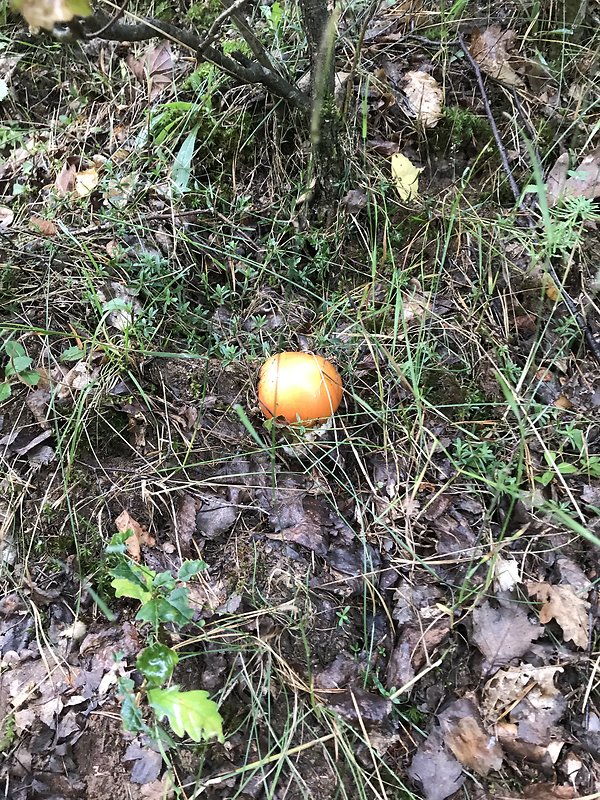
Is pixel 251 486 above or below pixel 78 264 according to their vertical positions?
below

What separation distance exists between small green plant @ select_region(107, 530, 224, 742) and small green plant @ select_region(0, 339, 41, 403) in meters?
0.93

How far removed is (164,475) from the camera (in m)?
2.22

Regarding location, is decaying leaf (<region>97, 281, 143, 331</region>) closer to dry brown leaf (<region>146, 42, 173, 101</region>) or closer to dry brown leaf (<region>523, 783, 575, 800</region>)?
dry brown leaf (<region>146, 42, 173, 101</region>)

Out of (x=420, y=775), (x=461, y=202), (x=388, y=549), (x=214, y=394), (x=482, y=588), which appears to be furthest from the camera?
(x=461, y=202)

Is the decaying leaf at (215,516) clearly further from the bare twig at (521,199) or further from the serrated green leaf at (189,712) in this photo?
the bare twig at (521,199)

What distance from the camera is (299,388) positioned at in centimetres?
207

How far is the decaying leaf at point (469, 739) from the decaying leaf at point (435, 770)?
0.09ft

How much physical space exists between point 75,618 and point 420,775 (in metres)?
1.31

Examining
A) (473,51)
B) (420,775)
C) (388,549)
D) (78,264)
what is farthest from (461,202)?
(420,775)

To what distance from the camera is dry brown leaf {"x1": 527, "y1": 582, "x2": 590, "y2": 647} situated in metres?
1.90

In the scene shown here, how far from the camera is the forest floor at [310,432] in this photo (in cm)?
181

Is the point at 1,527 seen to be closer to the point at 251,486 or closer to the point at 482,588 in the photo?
the point at 251,486

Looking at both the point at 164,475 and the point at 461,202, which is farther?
the point at 461,202

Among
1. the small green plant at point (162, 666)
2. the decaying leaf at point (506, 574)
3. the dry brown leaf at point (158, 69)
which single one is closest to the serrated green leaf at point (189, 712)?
the small green plant at point (162, 666)
